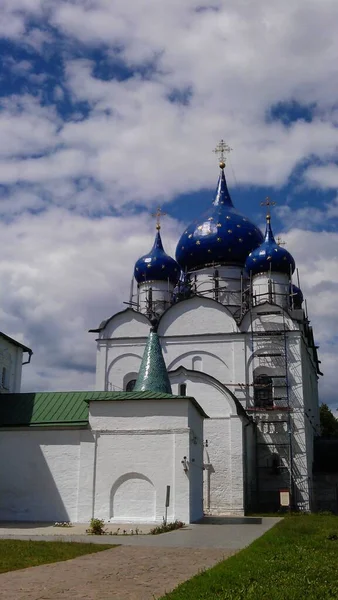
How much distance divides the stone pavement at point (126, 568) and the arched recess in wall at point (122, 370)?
13093mm

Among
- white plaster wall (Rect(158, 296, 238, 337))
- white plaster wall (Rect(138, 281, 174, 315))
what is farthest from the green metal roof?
white plaster wall (Rect(138, 281, 174, 315))

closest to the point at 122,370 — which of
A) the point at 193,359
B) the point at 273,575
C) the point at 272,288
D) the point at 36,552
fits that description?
the point at 193,359

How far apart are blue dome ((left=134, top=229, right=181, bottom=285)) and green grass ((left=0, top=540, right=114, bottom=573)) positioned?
19836 mm

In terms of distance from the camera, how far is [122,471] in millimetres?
15625

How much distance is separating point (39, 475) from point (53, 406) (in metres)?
2.02

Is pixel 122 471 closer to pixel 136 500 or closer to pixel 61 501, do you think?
pixel 136 500

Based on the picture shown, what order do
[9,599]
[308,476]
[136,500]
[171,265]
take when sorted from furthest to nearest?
[171,265]
[308,476]
[136,500]
[9,599]

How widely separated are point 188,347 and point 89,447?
9.73 metres

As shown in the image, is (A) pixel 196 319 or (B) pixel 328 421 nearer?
(A) pixel 196 319

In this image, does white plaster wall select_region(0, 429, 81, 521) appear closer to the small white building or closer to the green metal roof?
the small white building

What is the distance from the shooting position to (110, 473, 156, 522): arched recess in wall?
15.2 metres

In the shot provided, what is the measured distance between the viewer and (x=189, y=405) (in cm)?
1588

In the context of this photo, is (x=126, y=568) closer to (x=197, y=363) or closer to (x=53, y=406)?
(x=53, y=406)

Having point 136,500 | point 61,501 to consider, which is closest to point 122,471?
point 136,500
